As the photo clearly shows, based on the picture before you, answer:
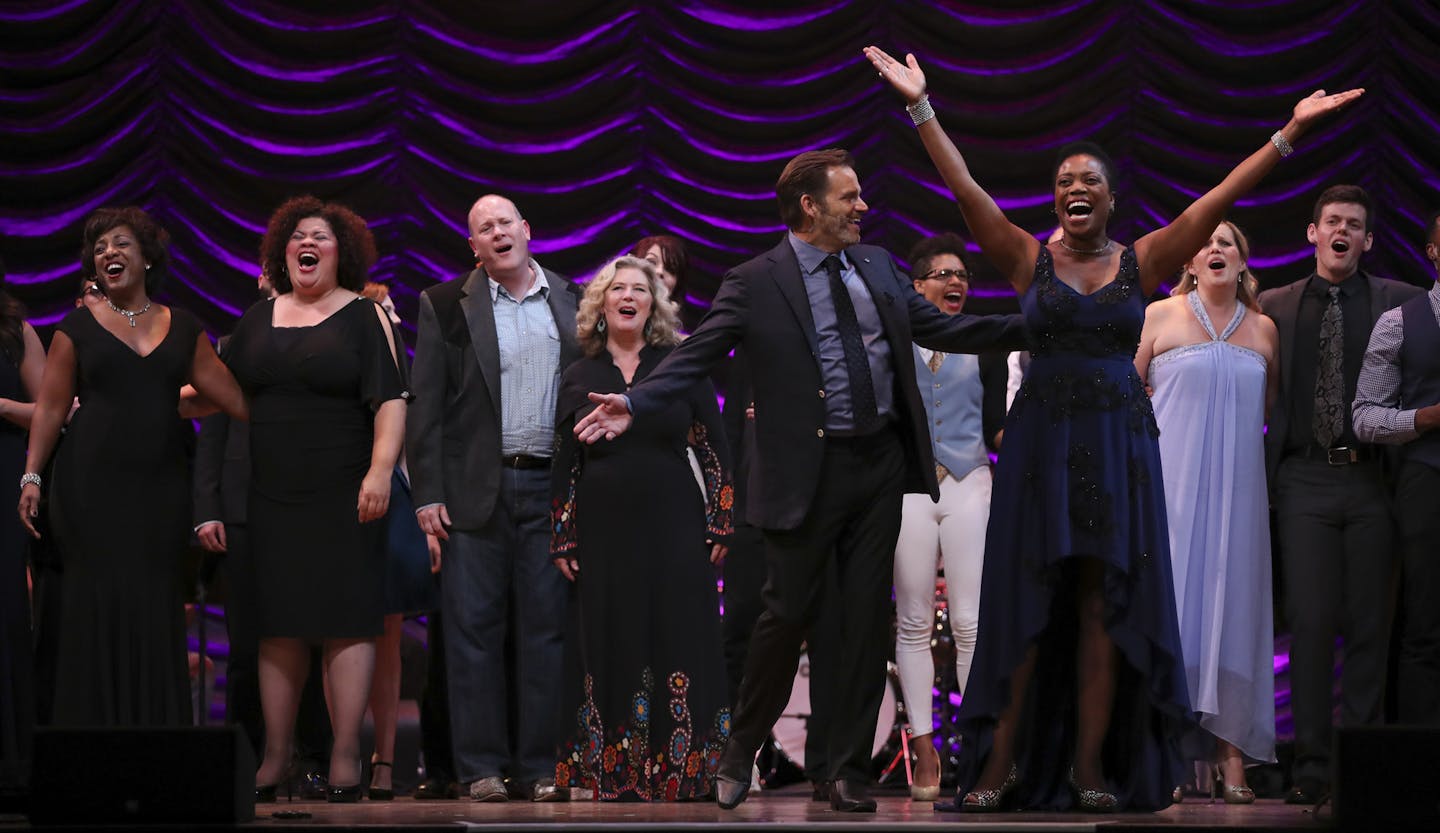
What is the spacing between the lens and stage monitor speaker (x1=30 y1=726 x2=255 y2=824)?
3.84 metres

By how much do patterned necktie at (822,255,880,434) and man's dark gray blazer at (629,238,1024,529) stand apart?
8 centimetres

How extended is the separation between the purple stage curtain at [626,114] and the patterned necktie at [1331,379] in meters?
1.92

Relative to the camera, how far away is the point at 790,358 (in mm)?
4586

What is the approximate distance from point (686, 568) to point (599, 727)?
56 centimetres

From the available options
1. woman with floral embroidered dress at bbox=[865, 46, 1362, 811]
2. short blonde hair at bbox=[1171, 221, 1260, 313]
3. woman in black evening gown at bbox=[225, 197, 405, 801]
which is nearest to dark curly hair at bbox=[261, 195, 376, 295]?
woman in black evening gown at bbox=[225, 197, 405, 801]

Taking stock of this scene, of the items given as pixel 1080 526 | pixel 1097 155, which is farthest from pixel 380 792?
pixel 1097 155

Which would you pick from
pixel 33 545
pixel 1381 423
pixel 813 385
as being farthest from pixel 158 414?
pixel 1381 423

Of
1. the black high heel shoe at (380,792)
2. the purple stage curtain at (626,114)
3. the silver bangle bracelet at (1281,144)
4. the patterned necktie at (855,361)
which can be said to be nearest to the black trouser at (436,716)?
the black high heel shoe at (380,792)

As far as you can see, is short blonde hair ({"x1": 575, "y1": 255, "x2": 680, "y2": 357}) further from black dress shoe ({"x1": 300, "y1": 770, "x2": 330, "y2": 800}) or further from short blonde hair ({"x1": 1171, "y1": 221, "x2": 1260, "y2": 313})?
short blonde hair ({"x1": 1171, "y1": 221, "x2": 1260, "y2": 313})

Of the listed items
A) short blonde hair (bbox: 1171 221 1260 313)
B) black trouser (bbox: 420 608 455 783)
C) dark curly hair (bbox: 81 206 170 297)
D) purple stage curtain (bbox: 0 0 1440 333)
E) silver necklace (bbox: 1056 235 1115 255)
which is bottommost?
black trouser (bbox: 420 608 455 783)

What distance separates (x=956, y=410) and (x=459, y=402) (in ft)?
5.59

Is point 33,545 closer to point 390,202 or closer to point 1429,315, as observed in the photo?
point 390,202

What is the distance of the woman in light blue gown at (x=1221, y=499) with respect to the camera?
560cm

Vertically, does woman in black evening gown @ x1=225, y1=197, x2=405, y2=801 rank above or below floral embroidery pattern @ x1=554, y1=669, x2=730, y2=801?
above
